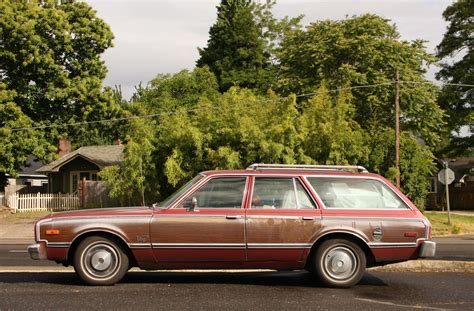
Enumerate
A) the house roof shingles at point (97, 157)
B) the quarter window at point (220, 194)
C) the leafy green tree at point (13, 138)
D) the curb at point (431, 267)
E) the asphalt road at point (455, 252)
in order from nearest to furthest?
the quarter window at point (220, 194), the curb at point (431, 267), the asphalt road at point (455, 252), the leafy green tree at point (13, 138), the house roof shingles at point (97, 157)

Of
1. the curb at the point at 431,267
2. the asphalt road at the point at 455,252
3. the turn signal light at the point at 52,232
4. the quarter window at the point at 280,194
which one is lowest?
the asphalt road at the point at 455,252

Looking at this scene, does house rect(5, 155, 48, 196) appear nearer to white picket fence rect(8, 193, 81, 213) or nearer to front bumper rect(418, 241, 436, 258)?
white picket fence rect(8, 193, 81, 213)

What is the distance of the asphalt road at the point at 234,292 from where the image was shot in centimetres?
627

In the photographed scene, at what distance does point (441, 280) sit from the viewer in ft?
26.0

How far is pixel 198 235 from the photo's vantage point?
7453 mm

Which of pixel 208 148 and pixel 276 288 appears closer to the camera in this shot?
pixel 276 288

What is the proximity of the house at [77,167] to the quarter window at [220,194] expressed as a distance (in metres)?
33.8

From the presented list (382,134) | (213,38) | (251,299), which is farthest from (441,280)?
(213,38)

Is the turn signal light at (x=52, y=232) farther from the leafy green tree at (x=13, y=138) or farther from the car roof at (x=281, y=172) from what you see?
the leafy green tree at (x=13, y=138)

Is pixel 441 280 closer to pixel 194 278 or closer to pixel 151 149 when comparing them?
pixel 194 278

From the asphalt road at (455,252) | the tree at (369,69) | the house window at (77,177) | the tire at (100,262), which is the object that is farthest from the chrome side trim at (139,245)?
the house window at (77,177)

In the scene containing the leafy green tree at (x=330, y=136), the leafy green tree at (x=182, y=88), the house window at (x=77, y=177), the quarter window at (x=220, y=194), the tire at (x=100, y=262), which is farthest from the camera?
the leafy green tree at (x=182, y=88)

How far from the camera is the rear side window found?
7797 millimetres

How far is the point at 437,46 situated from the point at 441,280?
44171mm
